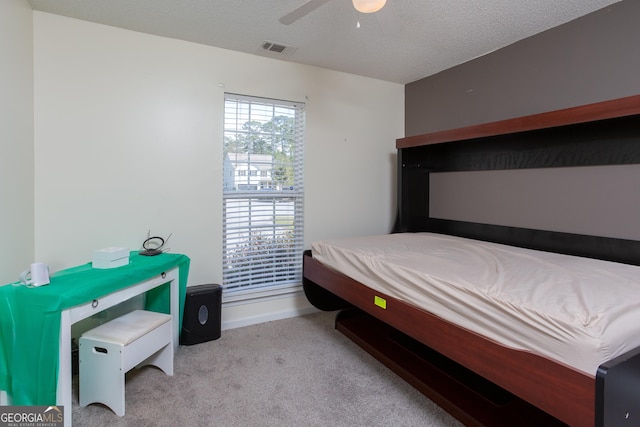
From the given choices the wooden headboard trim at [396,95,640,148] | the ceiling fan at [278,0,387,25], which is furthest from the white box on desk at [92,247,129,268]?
the wooden headboard trim at [396,95,640,148]

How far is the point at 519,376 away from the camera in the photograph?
1106mm

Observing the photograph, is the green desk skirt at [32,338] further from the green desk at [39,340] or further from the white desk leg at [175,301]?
the white desk leg at [175,301]

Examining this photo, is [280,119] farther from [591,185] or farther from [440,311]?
[591,185]

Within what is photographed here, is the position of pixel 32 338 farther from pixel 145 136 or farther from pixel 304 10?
pixel 304 10

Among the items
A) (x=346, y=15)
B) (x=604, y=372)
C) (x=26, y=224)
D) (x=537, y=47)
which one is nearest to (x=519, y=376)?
(x=604, y=372)

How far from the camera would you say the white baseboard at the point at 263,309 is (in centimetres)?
278

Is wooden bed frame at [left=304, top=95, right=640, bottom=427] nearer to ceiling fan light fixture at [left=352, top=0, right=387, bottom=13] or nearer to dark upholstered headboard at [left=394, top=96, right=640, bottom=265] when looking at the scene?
dark upholstered headboard at [left=394, top=96, right=640, bottom=265]

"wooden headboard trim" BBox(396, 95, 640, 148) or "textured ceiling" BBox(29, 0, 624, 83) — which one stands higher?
"textured ceiling" BBox(29, 0, 624, 83)

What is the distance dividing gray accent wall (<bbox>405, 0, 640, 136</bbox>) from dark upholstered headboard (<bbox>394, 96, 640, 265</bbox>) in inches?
8.5

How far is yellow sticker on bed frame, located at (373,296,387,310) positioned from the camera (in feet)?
5.85

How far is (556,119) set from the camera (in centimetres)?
195

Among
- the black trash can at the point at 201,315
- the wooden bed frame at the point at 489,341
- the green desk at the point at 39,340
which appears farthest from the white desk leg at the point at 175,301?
the wooden bed frame at the point at 489,341

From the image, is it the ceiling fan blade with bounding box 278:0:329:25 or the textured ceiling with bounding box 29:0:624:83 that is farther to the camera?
the textured ceiling with bounding box 29:0:624:83

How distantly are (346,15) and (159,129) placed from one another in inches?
63.6
